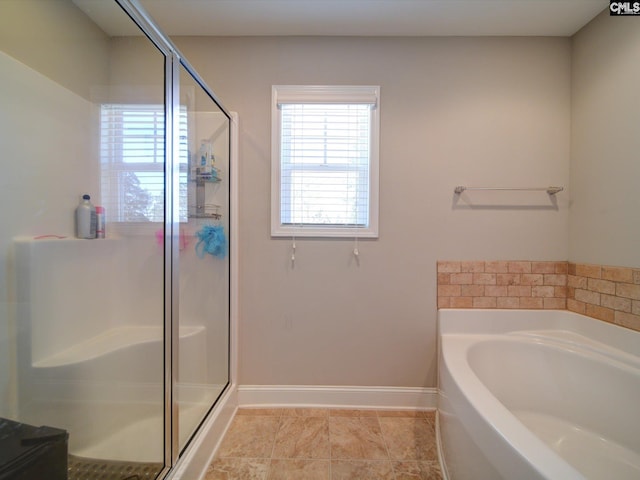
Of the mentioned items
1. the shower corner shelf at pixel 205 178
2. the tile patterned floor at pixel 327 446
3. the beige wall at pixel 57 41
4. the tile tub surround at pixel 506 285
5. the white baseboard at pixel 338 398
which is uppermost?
the beige wall at pixel 57 41

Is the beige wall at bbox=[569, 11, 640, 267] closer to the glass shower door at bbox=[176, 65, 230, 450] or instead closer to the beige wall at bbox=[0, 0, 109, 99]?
the glass shower door at bbox=[176, 65, 230, 450]

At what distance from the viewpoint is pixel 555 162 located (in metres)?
1.62

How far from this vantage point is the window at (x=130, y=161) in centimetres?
135

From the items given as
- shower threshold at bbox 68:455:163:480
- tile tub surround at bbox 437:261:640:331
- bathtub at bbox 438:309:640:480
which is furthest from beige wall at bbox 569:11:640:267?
shower threshold at bbox 68:455:163:480

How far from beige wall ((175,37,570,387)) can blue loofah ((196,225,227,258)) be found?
16 cm

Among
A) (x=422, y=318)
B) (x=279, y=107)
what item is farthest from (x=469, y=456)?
(x=279, y=107)

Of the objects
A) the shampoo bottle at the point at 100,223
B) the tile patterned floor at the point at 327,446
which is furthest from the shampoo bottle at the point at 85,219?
the tile patterned floor at the point at 327,446

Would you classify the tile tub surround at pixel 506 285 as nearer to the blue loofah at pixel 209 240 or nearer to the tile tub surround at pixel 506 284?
the tile tub surround at pixel 506 284

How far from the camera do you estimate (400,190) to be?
1652 mm

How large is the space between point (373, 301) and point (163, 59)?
1.75 m

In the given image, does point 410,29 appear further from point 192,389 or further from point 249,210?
point 192,389

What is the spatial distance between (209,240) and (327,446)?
136 centimetres

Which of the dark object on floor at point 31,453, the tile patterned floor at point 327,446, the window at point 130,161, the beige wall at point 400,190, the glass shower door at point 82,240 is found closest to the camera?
the dark object on floor at point 31,453

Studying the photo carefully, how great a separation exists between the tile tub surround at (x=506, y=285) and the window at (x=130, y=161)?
5.76ft
